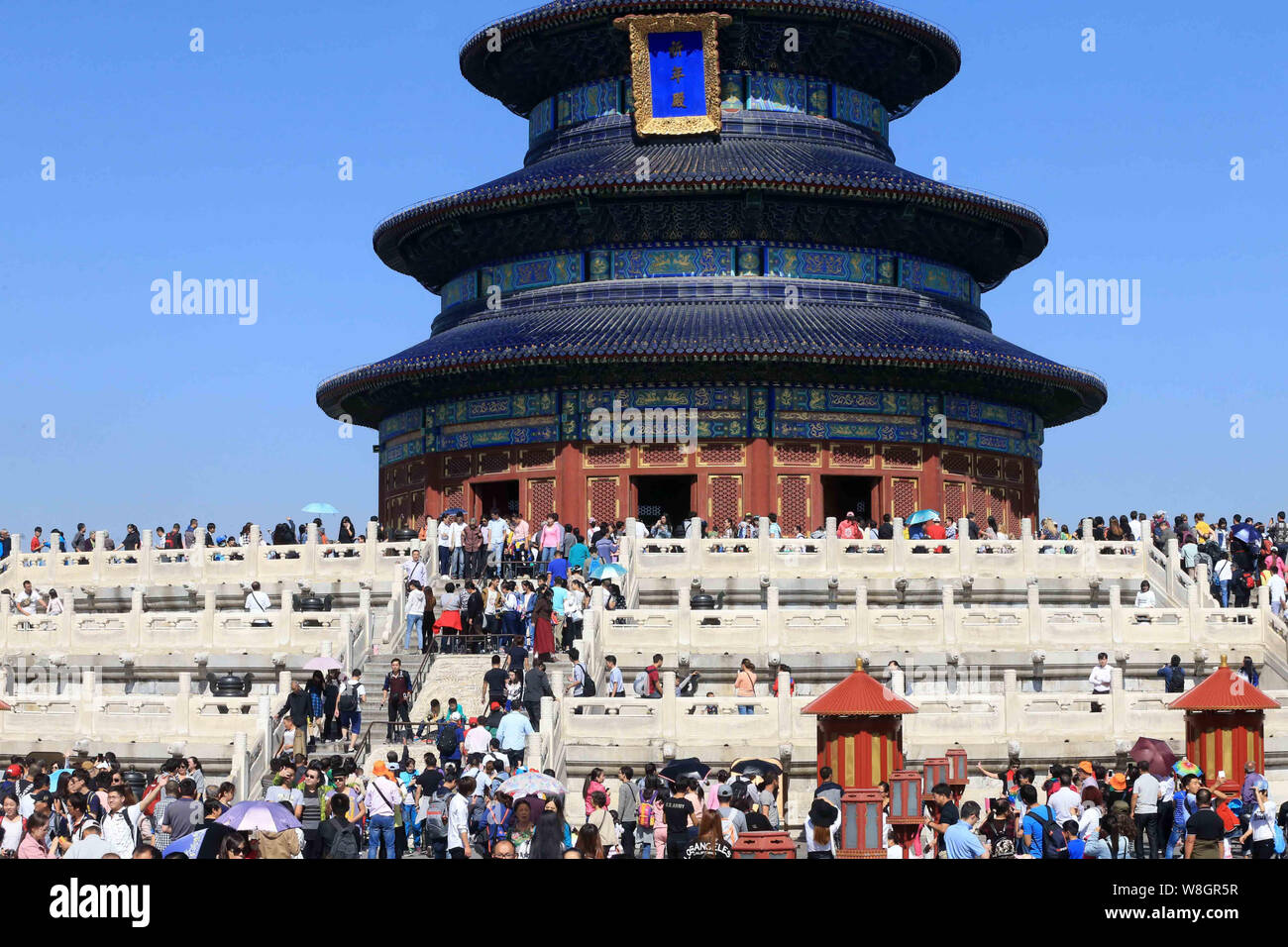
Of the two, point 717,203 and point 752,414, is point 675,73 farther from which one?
point 752,414

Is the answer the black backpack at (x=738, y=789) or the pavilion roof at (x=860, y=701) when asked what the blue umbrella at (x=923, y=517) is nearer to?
the pavilion roof at (x=860, y=701)

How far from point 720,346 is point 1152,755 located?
77.5 ft

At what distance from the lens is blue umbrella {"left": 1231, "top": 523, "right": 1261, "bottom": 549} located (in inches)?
1387

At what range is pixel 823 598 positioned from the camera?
33125 millimetres

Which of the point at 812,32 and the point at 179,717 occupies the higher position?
the point at 812,32

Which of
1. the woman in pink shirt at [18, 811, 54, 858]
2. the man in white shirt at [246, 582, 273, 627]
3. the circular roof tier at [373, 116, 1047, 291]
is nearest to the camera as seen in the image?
the woman in pink shirt at [18, 811, 54, 858]

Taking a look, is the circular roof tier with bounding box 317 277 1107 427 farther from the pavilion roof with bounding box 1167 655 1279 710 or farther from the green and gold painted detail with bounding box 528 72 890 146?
the pavilion roof with bounding box 1167 655 1279 710

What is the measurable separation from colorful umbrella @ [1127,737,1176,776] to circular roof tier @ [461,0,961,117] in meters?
31.5

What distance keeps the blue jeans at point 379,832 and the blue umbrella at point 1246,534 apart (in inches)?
734

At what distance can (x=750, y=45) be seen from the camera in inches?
2078

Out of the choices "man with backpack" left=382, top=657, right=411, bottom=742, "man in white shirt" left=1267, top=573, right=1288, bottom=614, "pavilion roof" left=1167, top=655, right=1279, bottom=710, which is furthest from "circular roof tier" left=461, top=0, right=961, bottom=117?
"pavilion roof" left=1167, top=655, right=1279, bottom=710
